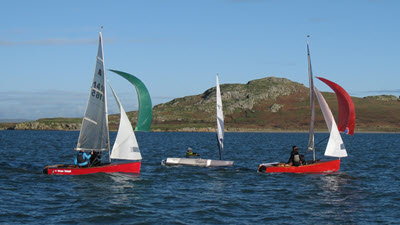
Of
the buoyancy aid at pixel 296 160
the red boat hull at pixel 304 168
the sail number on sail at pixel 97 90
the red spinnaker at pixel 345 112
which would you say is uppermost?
the sail number on sail at pixel 97 90

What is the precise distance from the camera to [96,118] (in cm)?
3216

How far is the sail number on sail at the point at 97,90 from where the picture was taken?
104ft

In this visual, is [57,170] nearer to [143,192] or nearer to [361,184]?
[143,192]

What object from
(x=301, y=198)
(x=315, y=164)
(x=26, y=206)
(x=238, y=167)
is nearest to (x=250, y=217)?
(x=301, y=198)

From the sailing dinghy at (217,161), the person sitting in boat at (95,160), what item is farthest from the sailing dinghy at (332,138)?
the person sitting in boat at (95,160)

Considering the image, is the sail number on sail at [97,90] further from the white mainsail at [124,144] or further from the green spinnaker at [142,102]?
the green spinnaker at [142,102]

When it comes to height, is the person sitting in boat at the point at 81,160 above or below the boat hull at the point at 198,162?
above

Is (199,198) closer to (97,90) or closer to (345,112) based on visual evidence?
(97,90)

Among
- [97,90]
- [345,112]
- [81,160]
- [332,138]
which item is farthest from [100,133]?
[345,112]

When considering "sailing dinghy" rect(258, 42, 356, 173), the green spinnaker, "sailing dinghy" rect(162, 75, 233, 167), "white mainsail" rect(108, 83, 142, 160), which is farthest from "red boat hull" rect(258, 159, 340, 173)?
"white mainsail" rect(108, 83, 142, 160)

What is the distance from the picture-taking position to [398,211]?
21.8 meters

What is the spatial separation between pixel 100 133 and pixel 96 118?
110 centimetres

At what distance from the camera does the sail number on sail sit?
3181 cm

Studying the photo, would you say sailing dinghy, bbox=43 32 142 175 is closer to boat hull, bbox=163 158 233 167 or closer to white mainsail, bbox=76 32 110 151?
white mainsail, bbox=76 32 110 151
